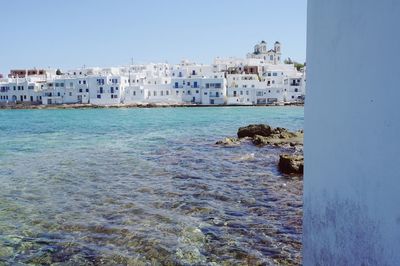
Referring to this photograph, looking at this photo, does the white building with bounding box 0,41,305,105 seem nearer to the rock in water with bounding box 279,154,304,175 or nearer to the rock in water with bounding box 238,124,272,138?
the rock in water with bounding box 238,124,272,138

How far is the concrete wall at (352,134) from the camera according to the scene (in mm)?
2801

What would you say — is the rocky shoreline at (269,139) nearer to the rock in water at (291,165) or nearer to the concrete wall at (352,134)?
the rock in water at (291,165)

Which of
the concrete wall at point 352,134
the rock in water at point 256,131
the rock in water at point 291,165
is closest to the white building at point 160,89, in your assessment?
the rock in water at point 256,131

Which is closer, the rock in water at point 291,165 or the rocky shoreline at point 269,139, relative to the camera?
the rock in water at point 291,165

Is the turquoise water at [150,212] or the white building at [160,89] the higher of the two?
the white building at [160,89]

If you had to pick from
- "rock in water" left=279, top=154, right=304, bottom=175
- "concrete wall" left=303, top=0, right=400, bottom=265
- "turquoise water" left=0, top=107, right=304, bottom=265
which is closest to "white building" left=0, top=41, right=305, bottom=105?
"turquoise water" left=0, top=107, right=304, bottom=265

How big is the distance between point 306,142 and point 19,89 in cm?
9952

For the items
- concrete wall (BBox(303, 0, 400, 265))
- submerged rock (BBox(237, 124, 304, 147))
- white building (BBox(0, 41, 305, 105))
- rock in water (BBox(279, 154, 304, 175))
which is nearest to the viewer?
concrete wall (BBox(303, 0, 400, 265))

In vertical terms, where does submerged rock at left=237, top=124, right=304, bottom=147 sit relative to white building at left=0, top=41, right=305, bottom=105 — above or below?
below

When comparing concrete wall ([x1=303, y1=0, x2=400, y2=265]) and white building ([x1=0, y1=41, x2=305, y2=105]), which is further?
white building ([x1=0, y1=41, x2=305, y2=105])

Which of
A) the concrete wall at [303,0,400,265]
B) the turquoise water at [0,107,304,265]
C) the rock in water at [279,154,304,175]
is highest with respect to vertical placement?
the concrete wall at [303,0,400,265]

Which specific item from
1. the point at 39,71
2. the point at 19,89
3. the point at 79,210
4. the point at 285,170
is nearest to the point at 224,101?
the point at 19,89

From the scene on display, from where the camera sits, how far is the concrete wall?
280 cm

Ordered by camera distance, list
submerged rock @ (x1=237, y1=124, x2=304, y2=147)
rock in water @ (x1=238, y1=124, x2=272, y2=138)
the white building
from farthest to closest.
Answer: the white building
rock in water @ (x1=238, y1=124, x2=272, y2=138)
submerged rock @ (x1=237, y1=124, x2=304, y2=147)
